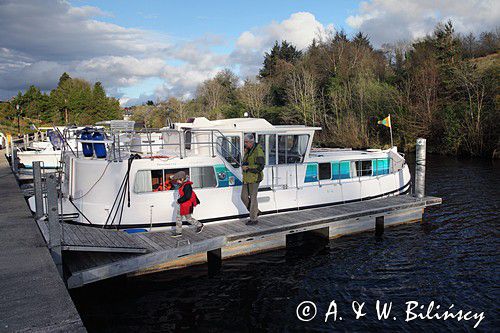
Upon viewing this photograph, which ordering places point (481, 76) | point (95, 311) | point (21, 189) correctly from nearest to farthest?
point (95, 311) → point (21, 189) → point (481, 76)

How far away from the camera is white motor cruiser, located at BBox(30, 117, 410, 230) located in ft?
37.0

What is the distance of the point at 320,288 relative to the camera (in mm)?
10609

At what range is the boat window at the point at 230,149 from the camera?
42.9 ft

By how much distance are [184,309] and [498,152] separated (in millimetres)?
33125

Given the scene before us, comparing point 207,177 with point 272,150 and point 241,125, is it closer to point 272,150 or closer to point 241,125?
point 241,125

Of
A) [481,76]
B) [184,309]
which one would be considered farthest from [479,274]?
[481,76]

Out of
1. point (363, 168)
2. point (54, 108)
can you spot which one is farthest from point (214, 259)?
point (54, 108)

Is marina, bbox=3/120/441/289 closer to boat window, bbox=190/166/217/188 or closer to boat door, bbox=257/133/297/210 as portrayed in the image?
boat door, bbox=257/133/297/210

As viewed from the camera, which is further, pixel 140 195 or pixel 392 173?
pixel 392 173

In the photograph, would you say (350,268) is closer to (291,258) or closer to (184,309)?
(291,258)

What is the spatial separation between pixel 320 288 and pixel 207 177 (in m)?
4.59

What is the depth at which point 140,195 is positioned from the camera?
11367 mm

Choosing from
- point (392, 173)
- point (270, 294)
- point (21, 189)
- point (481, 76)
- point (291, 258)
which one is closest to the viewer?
point (270, 294)

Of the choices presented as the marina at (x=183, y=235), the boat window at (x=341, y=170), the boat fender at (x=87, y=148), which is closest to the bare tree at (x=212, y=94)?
the boat window at (x=341, y=170)
